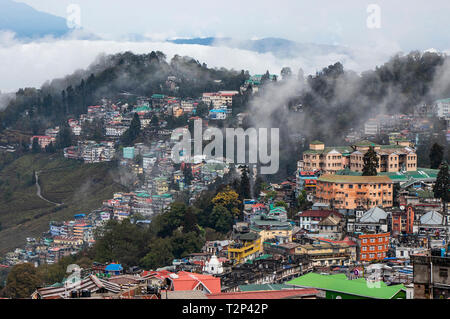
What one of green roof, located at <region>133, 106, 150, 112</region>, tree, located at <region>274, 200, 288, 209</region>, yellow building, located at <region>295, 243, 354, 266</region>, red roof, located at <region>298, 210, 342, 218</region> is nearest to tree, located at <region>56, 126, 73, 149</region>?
green roof, located at <region>133, 106, 150, 112</region>

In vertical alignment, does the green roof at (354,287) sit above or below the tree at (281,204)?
above

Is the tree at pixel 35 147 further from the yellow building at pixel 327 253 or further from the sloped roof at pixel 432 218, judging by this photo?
the sloped roof at pixel 432 218

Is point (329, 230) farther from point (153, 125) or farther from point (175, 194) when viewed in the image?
point (153, 125)

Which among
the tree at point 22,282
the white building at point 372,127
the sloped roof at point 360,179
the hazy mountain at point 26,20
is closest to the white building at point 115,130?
the hazy mountain at point 26,20

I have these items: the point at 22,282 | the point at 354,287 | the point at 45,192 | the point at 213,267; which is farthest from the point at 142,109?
the point at 354,287

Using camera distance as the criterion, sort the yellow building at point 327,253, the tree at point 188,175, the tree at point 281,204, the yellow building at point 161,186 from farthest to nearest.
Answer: the yellow building at point 161,186, the tree at point 188,175, the tree at point 281,204, the yellow building at point 327,253

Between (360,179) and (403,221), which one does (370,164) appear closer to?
(360,179)

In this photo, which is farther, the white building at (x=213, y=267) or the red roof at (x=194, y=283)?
the white building at (x=213, y=267)
